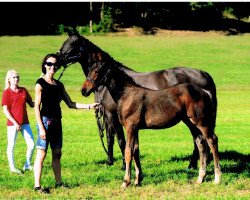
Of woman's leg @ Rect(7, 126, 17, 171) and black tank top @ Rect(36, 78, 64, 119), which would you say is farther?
woman's leg @ Rect(7, 126, 17, 171)

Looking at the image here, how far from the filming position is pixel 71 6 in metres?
72.9

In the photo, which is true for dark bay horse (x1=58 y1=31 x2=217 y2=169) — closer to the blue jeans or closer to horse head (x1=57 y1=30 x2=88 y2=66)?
horse head (x1=57 y1=30 x2=88 y2=66)

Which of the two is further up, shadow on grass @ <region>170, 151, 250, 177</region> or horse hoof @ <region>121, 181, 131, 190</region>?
horse hoof @ <region>121, 181, 131, 190</region>

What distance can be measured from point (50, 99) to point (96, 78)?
927 millimetres

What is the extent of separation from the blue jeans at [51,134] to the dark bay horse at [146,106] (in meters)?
0.95

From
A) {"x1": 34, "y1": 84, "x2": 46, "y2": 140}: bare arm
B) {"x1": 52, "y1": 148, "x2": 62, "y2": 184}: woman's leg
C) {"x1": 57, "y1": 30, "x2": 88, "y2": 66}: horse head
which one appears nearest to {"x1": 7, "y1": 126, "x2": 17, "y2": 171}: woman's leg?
{"x1": 57, "y1": 30, "x2": 88, "y2": 66}: horse head

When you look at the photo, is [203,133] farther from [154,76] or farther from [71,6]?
[71,6]

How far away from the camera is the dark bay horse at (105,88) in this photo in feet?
36.4

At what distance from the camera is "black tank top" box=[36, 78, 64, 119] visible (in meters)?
8.68

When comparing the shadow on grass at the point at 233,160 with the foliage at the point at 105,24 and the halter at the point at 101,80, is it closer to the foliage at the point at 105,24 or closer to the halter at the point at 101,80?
the halter at the point at 101,80

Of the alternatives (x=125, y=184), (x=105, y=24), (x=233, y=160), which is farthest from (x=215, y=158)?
(x=105, y=24)

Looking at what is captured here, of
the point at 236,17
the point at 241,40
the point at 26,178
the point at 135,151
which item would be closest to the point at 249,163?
the point at 135,151

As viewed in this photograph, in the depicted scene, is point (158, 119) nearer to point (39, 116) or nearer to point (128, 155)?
point (128, 155)

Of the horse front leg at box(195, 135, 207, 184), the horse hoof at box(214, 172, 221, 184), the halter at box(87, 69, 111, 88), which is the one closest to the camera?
the halter at box(87, 69, 111, 88)
